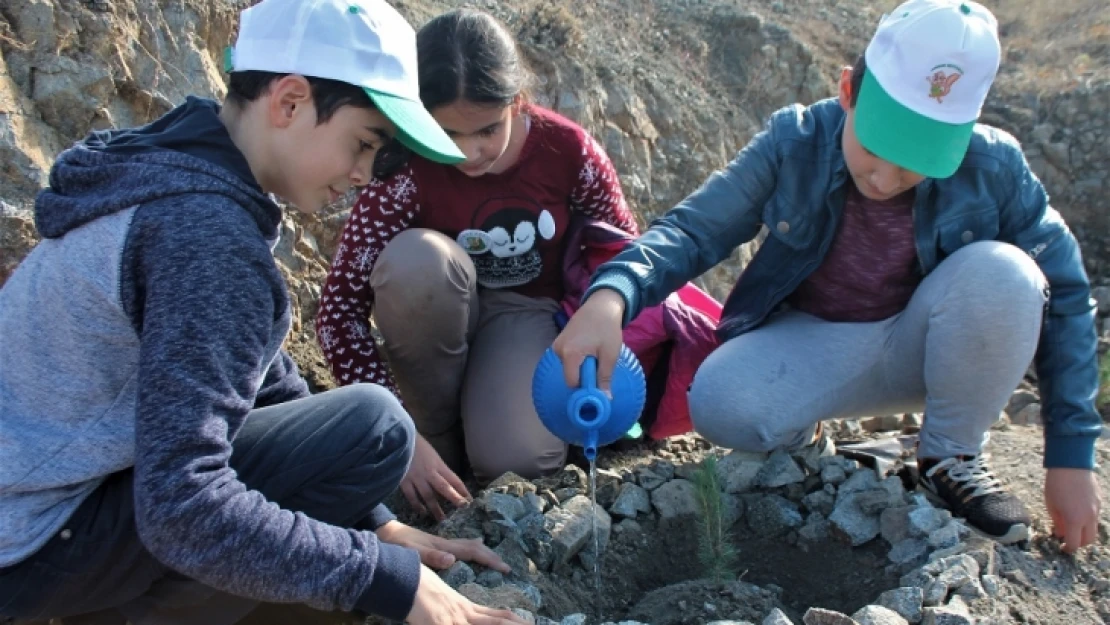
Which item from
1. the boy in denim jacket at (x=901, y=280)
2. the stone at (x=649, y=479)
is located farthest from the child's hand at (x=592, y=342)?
the stone at (x=649, y=479)

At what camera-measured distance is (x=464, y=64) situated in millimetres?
2340

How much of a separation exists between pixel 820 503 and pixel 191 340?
171cm

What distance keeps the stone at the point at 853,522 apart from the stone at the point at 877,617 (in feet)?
1.53

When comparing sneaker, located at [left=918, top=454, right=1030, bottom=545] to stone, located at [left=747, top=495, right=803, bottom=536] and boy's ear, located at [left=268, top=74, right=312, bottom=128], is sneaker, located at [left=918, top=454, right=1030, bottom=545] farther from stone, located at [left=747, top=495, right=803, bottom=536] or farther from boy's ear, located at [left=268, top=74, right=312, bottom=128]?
boy's ear, located at [left=268, top=74, right=312, bottom=128]

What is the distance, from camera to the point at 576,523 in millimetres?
2318

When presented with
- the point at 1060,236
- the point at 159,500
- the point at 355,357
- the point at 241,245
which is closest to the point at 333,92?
the point at 241,245

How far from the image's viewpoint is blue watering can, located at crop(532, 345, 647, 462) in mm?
1937

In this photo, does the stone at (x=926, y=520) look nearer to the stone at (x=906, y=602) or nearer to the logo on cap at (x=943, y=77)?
the stone at (x=906, y=602)

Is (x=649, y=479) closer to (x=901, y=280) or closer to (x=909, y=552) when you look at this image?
(x=909, y=552)

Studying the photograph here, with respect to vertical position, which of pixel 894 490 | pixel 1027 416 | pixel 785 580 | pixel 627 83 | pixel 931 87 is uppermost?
pixel 931 87

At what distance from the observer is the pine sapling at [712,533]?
7.35 feet

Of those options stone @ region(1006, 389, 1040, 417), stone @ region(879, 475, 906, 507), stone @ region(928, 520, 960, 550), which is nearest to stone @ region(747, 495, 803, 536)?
stone @ region(879, 475, 906, 507)

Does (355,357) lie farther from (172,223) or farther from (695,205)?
(172,223)

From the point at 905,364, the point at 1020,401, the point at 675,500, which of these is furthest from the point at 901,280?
the point at 1020,401
